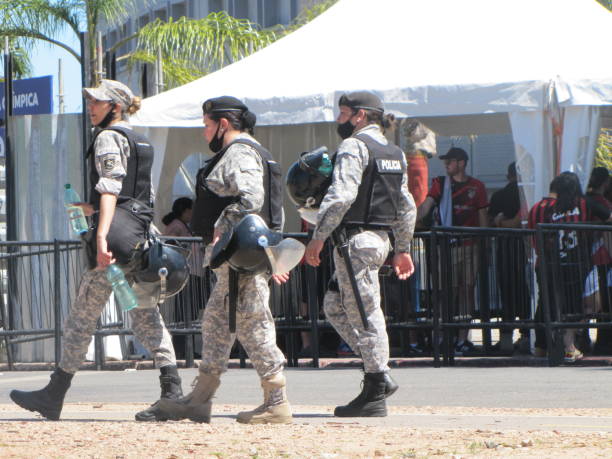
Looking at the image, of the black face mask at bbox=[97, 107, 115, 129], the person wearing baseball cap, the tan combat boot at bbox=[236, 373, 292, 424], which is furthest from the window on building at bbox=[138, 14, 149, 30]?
the tan combat boot at bbox=[236, 373, 292, 424]

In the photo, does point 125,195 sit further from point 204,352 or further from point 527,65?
point 527,65

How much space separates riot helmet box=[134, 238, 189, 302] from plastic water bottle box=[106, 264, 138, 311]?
109 millimetres

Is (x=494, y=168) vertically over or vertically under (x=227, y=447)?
over

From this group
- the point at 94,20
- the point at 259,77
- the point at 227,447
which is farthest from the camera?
the point at 94,20

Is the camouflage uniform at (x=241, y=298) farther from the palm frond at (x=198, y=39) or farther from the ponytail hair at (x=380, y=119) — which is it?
the palm frond at (x=198, y=39)

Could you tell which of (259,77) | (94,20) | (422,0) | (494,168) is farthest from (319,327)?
(494,168)

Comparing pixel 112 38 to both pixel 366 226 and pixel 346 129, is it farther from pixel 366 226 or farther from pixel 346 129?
pixel 366 226

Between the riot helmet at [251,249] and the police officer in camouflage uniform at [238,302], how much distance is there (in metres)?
0.06

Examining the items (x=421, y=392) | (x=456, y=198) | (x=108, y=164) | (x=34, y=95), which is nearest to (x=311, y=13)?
(x=34, y=95)

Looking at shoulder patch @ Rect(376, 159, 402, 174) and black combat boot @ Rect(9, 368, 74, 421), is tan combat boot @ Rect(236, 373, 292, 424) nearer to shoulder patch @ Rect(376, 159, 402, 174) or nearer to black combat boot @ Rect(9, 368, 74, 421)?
black combat boot @ Rect(9, 368, 74, 421)

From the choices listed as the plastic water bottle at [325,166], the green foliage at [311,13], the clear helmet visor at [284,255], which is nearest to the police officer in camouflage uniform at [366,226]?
the plastic water bottle at [325,166]

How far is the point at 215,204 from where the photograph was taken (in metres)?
7.27

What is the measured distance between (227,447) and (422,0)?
10.0 m

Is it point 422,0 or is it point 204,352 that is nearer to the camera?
point 204,352
